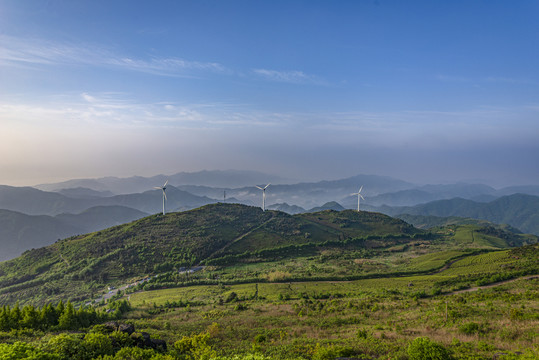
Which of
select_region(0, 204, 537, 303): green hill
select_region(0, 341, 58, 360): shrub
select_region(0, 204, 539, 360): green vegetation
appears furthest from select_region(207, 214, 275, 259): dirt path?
select_region(0, 341, 58, 360): shrub

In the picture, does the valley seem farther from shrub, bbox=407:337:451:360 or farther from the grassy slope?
the grassy slope

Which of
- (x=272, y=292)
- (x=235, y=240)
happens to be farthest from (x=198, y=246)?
(x=272, y=292)

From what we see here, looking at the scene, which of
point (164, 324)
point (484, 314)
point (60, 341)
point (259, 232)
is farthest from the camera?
point (259, 232)

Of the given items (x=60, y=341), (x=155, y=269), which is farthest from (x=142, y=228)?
(x=60, y=341)

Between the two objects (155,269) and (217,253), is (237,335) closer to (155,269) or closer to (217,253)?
(155,269)

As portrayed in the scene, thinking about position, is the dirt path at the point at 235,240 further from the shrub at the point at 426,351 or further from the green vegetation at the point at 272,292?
the shrub at the point at 426,351

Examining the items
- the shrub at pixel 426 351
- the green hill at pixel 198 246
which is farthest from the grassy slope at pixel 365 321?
the green hill at pixel 198 246

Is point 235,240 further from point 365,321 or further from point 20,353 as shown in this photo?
point 20,353
